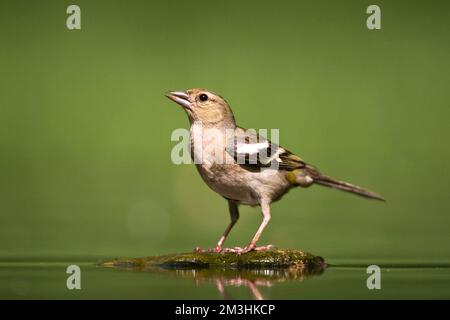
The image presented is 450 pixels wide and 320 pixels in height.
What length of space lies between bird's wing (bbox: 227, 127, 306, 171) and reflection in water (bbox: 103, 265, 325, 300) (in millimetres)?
1355

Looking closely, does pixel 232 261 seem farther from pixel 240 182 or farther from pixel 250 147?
pixel 250 147

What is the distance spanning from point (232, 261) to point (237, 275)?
638mm

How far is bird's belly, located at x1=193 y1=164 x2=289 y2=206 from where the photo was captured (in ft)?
32.2

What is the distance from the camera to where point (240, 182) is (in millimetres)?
9867

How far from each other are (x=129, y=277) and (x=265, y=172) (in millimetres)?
2227

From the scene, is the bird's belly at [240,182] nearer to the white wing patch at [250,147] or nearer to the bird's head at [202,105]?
the white wing patch at [250,147]

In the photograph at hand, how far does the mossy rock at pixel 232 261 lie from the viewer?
9.36 metres

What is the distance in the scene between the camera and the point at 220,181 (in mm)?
9789

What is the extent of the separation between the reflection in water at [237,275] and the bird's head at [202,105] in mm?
1986

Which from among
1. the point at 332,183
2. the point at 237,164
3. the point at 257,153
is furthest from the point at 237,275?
the point at 332,183

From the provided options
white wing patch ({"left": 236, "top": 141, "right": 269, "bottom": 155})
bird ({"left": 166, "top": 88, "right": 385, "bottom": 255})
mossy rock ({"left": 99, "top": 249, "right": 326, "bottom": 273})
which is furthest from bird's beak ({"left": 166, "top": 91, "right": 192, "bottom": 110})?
mossy rock ({"left": 99, "top": 249, "right": 326, "bottom": 273})

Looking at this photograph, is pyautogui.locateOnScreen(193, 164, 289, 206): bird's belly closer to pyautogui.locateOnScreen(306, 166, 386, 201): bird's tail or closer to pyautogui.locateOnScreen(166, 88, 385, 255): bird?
pyautogui.locateOnScreen(166, 88, 385, 255): bird

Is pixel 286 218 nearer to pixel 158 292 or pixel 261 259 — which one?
pixel 261 259

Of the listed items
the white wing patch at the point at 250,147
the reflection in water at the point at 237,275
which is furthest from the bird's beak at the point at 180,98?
the reflection in water at the point at 237,275
